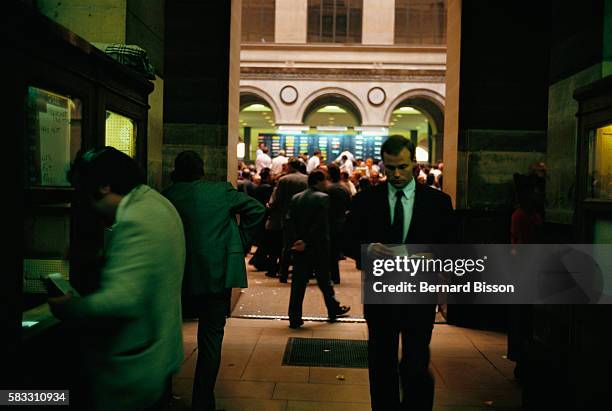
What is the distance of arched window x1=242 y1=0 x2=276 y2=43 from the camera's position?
29.6 meters

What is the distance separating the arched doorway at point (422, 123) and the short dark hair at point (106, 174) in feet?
75.3

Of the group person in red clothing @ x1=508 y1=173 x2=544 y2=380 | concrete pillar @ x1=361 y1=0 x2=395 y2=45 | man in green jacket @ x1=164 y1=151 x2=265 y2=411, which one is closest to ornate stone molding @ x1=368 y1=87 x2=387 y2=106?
concrete pillar @ x1=361 y1=0 x2=395 y2=45

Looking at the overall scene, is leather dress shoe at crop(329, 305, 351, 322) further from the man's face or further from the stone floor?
the man's face

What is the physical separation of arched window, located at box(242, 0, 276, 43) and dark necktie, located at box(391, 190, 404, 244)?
2690 cm

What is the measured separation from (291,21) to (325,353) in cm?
2553

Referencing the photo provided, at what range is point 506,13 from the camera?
316 inches

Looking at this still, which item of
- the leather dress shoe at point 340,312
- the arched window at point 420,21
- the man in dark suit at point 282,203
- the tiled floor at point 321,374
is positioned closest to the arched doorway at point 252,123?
the arched window at point 420,21

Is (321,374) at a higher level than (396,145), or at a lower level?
lower

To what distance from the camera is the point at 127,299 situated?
7.57 feet

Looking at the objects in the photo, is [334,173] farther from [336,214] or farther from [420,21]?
[420,21]

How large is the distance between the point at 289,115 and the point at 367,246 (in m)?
25.9

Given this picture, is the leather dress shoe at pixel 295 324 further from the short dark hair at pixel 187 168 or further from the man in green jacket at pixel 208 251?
the short dark hair at pixel 187 168

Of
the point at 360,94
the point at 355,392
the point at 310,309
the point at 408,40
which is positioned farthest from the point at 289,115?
the point at 355,392

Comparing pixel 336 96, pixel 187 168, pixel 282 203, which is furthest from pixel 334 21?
pixel 187 168
